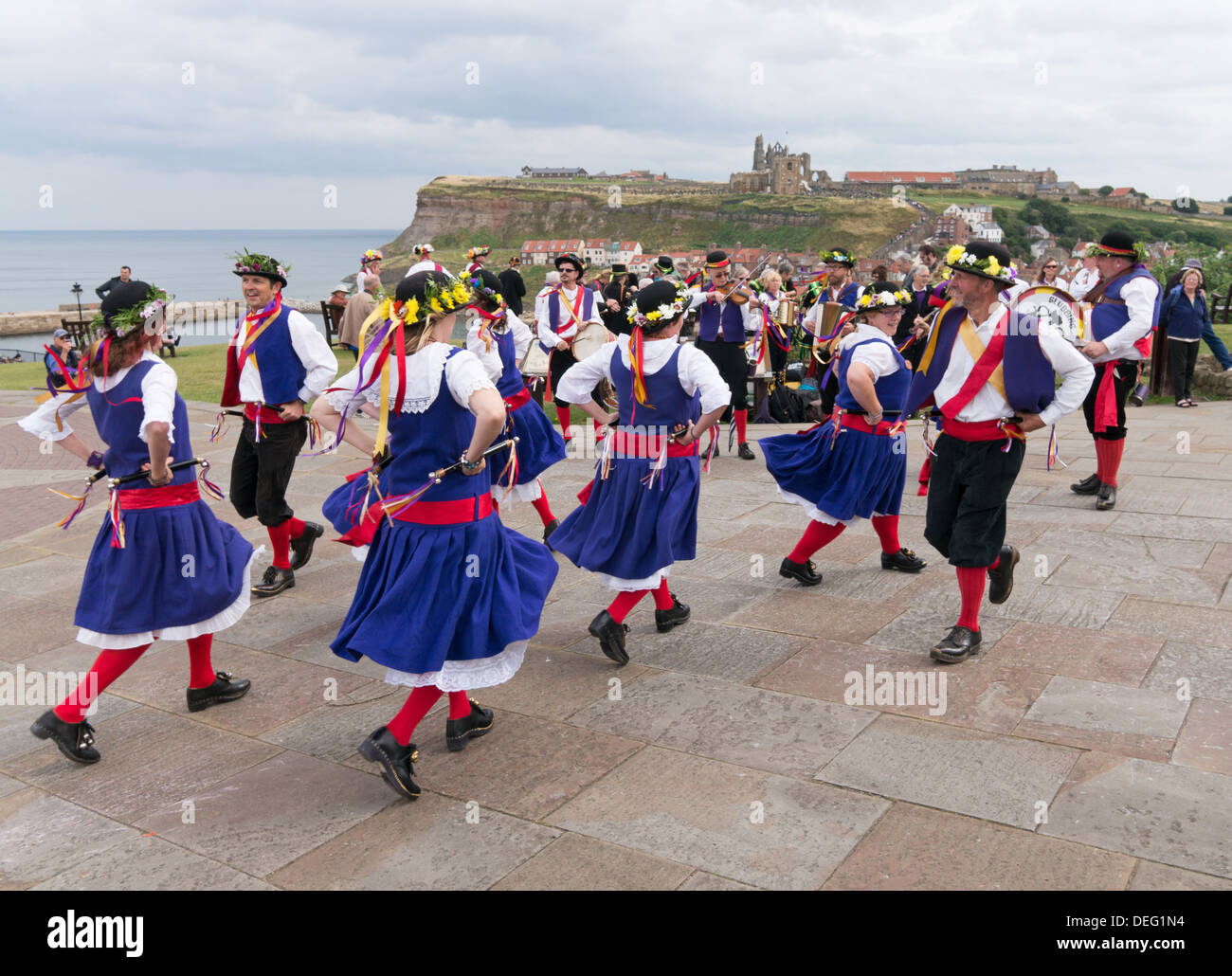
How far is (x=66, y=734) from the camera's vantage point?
Result: 386 cm

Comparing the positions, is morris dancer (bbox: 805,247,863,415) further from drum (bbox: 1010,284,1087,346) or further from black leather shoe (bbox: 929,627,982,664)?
black leather shoe (bbox: 929,627,982,664)

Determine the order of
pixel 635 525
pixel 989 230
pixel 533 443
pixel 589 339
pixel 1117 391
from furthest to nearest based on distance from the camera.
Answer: pixel 989 230 < pixel 589 339 < pixel 1117 391 < pixel 533 443 < pixel 635 525

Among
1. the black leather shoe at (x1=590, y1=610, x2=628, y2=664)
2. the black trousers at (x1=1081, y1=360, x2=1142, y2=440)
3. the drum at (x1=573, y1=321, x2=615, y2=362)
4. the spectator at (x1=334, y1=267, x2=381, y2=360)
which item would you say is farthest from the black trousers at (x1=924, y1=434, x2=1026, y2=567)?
the spectator at (x1=334, y1=267, x2=381, y2=360)

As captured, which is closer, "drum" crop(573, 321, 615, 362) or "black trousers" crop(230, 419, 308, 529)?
"black trousers" crop(230, 419, 308, 529)

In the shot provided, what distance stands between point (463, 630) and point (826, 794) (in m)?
1.37

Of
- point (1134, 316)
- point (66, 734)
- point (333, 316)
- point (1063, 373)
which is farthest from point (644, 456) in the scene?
point (333, 316)

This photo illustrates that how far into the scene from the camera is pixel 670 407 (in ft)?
16.0

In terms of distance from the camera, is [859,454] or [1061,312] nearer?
[859,454]

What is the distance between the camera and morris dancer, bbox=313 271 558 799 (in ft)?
11.4

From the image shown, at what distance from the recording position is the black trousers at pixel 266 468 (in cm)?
569

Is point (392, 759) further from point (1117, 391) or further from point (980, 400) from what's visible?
point (1117, 391)

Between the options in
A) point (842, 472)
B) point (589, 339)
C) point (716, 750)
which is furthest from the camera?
point (589, 339)

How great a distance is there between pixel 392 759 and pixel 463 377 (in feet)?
4.35

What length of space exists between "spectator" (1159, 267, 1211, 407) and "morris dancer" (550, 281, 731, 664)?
8.59m
